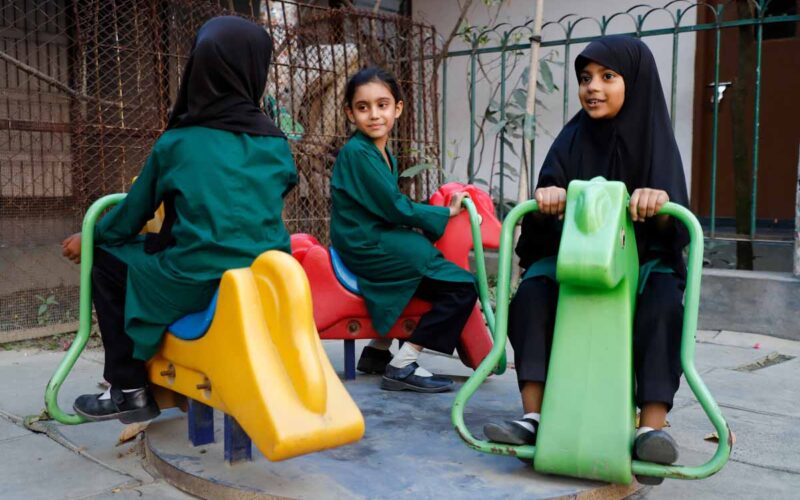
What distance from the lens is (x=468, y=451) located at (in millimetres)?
2676

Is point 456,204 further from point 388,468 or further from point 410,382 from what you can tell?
point 388,468

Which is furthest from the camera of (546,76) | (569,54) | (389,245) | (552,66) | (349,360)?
(552,66)

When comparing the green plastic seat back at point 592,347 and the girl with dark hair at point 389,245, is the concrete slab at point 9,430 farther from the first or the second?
the green plastic seat back at point 592,347

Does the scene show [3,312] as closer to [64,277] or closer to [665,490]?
[64,277]

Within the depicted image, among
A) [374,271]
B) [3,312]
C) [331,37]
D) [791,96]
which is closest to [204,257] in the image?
[374,271]

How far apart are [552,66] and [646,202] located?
4505mm

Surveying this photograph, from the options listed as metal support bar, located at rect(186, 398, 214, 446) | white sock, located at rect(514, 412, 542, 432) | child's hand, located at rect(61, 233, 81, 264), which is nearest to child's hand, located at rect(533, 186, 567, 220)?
white sock, located at rect(514, 412, 542, 432)

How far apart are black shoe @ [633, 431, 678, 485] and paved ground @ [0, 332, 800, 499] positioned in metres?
0.30

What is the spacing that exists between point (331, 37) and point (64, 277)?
2475 mm

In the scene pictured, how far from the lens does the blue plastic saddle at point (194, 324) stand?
235cm

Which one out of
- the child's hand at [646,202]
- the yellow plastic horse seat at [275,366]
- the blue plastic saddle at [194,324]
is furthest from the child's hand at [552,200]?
the blue plastic saddle at [194,324]

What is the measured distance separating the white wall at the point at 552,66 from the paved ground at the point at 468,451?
8.96 ft

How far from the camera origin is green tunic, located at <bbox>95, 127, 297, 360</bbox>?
2375 mm

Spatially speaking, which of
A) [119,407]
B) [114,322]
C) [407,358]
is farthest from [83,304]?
[407,358]
